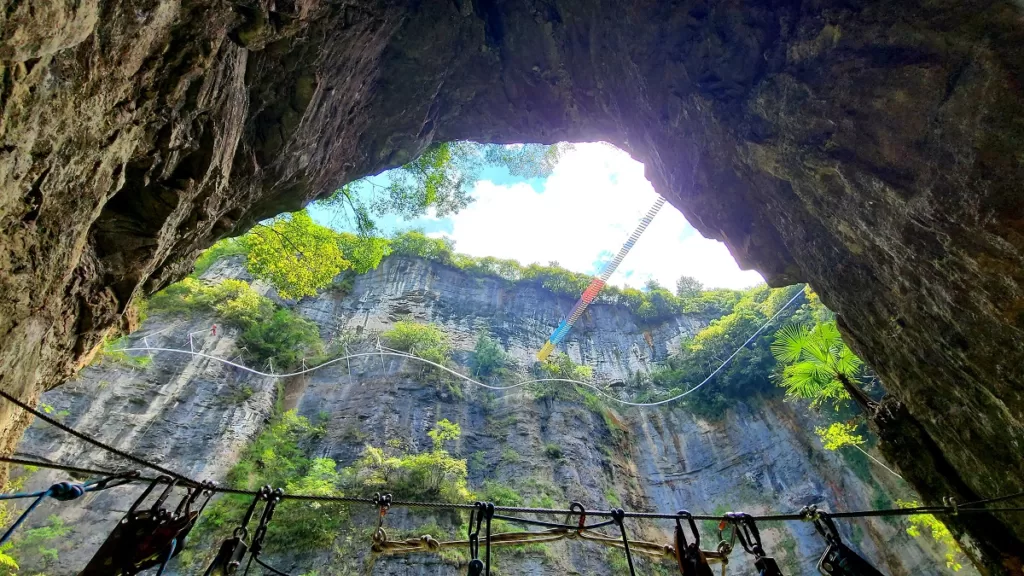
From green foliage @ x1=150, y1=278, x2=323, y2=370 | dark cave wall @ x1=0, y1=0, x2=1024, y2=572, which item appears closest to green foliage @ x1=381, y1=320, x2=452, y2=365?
green foliage @ x1=150, y1=278, x2=323, y2=370

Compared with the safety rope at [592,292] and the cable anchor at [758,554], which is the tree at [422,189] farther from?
the cable anchor at [758,554]

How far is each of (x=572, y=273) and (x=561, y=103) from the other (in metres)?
17.0

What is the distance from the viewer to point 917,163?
474 cm

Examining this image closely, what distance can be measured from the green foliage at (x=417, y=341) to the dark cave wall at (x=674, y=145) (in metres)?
11.4

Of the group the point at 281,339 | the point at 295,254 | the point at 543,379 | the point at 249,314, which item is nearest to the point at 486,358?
the point at 543,379

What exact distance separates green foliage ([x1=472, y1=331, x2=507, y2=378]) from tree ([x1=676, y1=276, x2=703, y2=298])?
37.4 feet

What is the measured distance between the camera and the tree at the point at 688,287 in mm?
26391

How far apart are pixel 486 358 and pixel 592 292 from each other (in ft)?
21.5

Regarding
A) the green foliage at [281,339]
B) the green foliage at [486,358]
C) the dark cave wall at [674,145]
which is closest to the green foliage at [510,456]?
the green foliage at [486,358]

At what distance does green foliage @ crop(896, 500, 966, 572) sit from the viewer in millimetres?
A: 9188

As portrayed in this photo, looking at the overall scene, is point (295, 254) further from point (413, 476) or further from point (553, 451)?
point (553, 451)

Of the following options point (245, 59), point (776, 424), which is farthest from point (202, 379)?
point (776, 424)

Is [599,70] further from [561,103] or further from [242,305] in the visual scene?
[242,305]

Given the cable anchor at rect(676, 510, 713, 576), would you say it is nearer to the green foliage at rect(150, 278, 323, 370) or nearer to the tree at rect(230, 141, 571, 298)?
the tree at rect(230, 141, 571, 298)
